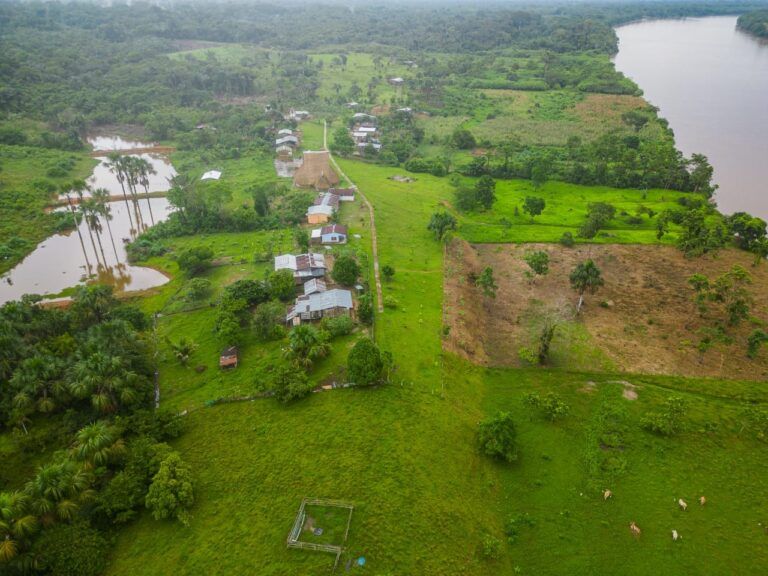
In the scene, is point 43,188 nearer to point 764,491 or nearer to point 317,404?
point 317,404

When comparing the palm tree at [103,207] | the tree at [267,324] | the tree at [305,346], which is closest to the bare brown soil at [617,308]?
the tree at [305,346]

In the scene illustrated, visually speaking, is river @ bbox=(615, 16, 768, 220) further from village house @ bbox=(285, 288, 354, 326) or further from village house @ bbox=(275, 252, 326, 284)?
village house @ bbox=(285, 288, 354, 326)

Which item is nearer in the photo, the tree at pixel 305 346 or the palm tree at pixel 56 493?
the palm tree at pixel 56 493

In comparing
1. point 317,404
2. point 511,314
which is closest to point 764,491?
point 511,314

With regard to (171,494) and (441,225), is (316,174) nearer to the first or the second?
(441,225)

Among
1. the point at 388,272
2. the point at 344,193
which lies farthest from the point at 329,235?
the point at 344,193

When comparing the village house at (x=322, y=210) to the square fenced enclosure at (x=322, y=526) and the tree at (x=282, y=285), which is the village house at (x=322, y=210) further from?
the square fenced enclosure at (x=322, y=526)
